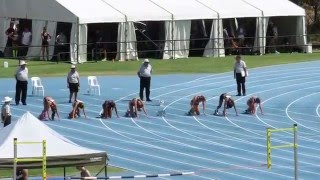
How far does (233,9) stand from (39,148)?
109 ft

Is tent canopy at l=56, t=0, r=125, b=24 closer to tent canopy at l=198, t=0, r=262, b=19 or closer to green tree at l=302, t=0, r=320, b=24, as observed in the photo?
tent canopy at l=198, t=0, r=262, b=19

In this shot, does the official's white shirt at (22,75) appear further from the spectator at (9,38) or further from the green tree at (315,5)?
the green tree at (315,5)

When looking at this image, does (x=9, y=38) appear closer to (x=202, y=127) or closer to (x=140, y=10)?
(x=140, y=10)

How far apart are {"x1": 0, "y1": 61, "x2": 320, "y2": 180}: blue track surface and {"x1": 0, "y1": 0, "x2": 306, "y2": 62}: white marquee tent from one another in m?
5.51

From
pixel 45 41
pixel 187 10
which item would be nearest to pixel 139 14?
pixel 187 10

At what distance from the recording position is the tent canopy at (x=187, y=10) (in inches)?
2039

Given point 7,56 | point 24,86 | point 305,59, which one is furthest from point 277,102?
point 7,56

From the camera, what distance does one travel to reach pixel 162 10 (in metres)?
51.6

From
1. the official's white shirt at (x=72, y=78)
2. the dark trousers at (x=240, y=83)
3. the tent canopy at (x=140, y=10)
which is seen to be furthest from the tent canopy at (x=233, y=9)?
the official's white shirt at (x=72, y=78)

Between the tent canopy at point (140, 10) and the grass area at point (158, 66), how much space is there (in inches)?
78.0

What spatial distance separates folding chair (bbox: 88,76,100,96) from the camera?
3984 cm

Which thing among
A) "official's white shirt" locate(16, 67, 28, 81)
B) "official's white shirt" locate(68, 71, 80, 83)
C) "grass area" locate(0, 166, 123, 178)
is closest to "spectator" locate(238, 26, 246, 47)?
"official's white shirt" locate(68, 71, 80, 83)

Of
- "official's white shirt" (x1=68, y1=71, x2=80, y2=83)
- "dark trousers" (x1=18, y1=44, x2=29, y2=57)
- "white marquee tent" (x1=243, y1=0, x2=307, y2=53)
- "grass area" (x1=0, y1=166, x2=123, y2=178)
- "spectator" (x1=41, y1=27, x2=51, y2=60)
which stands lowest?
"grass area" (x1=0, y1=166, x2=123, y2=178)

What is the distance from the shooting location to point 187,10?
5225cm
